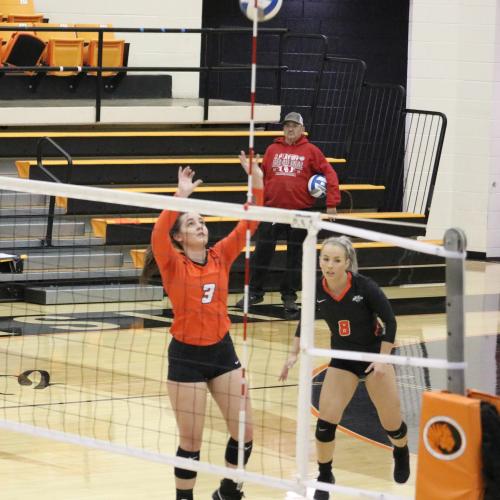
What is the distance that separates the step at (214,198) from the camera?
14.0 m

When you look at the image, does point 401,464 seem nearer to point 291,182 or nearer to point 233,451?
point 233,451

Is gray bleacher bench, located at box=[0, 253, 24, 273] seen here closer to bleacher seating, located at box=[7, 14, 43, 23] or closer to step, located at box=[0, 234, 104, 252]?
step, located at box=[0, 234, 104, 252]

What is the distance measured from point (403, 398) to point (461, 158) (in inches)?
323

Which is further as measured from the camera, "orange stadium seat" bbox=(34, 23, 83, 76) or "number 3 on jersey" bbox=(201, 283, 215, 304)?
"orange stadium seat" bbox=(34, 23, 83, 76)

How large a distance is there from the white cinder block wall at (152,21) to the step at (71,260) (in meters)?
4.15

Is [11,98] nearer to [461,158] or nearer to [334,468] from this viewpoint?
[461,158]

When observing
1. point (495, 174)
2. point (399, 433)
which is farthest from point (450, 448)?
point (495, 174)

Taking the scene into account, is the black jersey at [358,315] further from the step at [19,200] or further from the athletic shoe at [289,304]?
the step at [19,200]

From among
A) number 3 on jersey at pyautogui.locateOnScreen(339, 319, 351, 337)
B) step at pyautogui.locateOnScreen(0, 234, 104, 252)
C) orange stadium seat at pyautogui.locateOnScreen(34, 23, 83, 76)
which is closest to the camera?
number 3 on jersey at pyautogui.locateOnScreen(339, 319, 351, 337)

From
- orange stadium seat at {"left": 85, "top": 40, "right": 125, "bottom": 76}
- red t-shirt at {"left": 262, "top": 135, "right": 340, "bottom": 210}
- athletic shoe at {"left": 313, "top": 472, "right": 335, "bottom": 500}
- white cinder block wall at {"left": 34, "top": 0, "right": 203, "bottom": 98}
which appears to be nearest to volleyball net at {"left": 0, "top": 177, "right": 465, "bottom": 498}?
athletic shoe at {"left": 313, "top": 472, "right": 335, "bottom": 500}

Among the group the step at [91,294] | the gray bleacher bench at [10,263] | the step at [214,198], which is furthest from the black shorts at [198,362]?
the step at [214,198]

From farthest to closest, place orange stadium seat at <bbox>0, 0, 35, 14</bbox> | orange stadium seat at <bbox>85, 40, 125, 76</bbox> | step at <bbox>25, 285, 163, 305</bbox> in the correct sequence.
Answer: orange stadium seat at <bbox>0, 0, 35, 14</bbox> → orange stadium seat at <bbox>85, 40, 125, 76</bbox> → step at <bbox>25, 285, 163, 305</bbox>

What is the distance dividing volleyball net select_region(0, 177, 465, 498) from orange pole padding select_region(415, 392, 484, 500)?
0.17m

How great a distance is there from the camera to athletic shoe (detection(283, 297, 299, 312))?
12.7m
